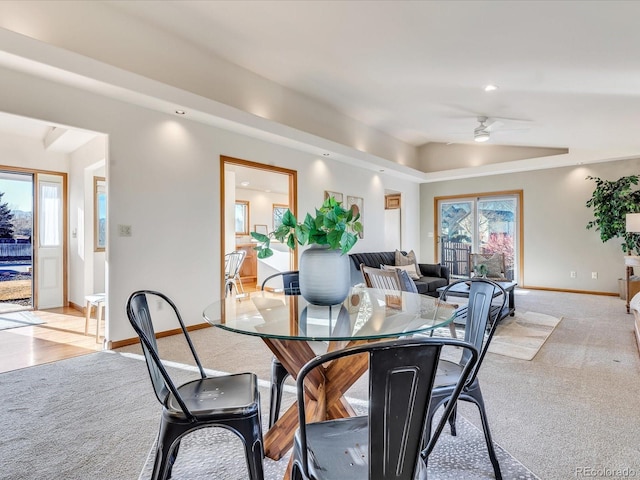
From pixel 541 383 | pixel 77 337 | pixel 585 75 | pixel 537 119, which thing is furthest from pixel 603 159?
pixel 77 337

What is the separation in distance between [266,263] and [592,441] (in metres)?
6.30

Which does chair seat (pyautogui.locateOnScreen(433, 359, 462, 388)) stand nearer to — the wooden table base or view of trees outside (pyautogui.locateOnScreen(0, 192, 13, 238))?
the wooden table base

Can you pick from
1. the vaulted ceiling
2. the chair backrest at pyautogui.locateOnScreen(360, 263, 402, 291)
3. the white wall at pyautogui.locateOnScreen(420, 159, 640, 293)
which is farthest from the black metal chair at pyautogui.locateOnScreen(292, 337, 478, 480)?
the white wall at pyautogui.locateOnScreen(420, 159, 640, 293)

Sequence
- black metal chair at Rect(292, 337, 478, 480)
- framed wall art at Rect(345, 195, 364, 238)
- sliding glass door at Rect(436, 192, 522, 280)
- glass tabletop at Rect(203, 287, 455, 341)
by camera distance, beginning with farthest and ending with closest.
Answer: sliding glass door at Rect(436, 192, 522, 280), framed wall art at Rect(345, 195, 364, 238), glass tabletop at Rect(203, 287, 455, 341), black metal chair at Rect(292, 337, 478, 480)

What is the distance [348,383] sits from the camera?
1531mm

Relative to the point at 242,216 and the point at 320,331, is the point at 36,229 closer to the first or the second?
the point at 242,216

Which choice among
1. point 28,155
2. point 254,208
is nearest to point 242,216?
point 254,208

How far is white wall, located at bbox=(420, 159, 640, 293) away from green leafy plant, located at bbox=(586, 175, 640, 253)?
29cm

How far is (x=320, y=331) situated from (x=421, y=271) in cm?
510

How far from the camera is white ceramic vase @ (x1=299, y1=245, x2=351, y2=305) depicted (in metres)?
1.84

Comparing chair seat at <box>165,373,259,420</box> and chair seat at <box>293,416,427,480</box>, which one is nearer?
chair seat at <box>293,416,427,480</box>

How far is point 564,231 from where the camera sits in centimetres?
658

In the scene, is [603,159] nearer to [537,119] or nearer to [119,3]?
[537,119]

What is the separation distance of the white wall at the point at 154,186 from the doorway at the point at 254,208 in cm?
81
